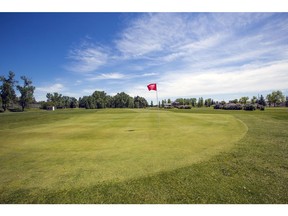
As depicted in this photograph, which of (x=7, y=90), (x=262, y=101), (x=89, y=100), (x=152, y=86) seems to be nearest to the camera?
(x=152, y=86)

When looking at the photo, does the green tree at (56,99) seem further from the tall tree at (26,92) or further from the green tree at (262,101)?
the green tree at (262,101)

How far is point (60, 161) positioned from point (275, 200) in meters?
8.87

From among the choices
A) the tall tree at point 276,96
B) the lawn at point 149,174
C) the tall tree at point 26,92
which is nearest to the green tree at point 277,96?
the tall tree at point 276,96

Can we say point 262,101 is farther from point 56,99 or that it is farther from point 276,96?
point 56,99

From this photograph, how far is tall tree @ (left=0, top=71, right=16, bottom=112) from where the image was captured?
326 ft

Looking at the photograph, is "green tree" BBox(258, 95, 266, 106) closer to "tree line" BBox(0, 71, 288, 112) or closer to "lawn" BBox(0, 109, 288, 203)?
"tree line" BBox(0, 71, 288, 112)

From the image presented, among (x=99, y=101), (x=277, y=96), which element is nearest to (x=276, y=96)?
(x=277, y=96)

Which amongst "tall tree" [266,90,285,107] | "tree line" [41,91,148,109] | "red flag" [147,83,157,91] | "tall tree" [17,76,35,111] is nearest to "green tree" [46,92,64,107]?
"tree line" [41,91,148,109]

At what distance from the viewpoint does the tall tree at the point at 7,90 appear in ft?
326

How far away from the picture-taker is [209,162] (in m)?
7.38

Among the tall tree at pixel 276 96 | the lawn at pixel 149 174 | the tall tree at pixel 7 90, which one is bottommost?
the lawn at pixel 149 174

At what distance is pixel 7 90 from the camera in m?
100
